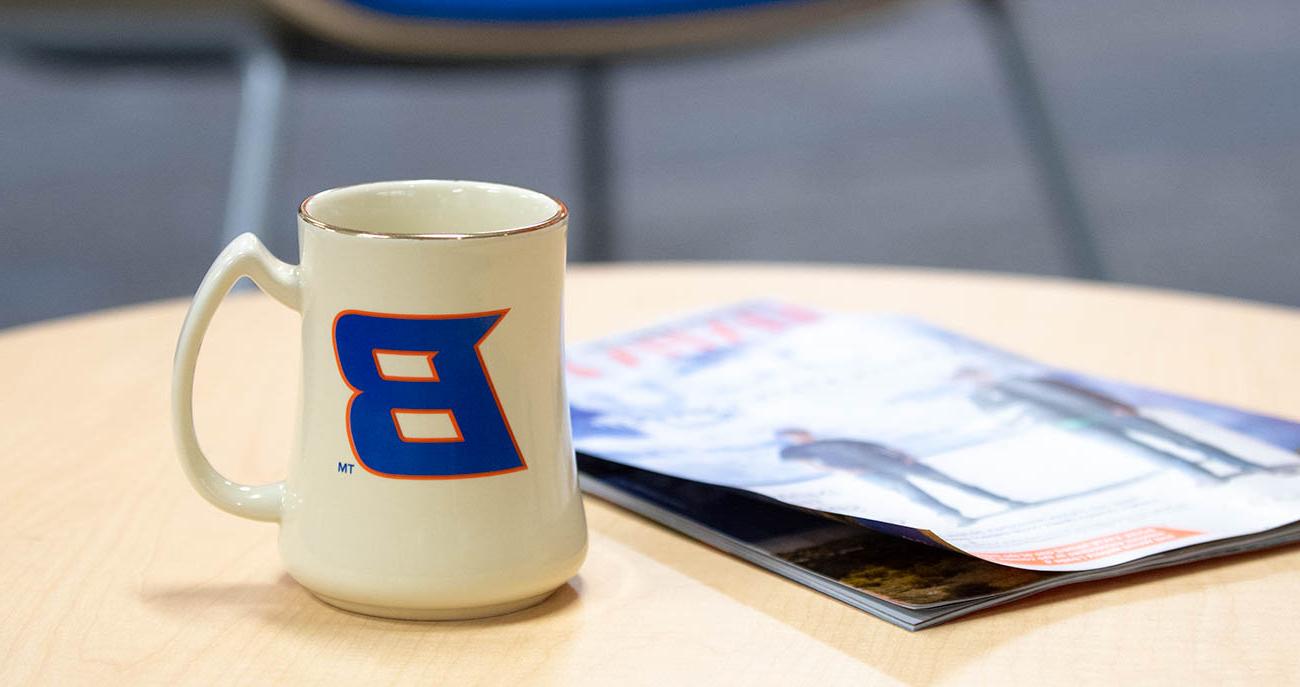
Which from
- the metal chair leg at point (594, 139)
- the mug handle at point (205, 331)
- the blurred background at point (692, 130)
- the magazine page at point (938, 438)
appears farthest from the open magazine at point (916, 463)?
the metal chair leg at point (594, 139)

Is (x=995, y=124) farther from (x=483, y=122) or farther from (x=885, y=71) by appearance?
(x=483, y=122)

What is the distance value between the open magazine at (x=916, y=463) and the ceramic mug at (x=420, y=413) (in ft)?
0.22

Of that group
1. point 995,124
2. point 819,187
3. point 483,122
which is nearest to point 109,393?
point 819,187

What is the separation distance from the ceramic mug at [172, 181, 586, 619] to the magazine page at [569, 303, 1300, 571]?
0.23 feet

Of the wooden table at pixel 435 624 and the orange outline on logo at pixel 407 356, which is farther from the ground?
the orange outline on logo at pixel 407 356

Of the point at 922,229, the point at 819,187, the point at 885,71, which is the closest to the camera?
the point at 922,229

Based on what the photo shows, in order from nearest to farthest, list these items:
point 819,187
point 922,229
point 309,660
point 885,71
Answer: point 309,660 → point 922,229 → point 819,187 → point 885,71

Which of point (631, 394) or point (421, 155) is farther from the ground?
point (631, 394)

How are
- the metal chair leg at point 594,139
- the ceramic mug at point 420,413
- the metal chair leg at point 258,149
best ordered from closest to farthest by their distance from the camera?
the ceramic mug at point 420,413 → the metal chair leg at point 258,149 → the metal chair leg at point 594,139

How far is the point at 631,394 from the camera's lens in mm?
427

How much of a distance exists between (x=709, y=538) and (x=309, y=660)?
0.11 m

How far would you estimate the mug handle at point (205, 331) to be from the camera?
0.28 meters

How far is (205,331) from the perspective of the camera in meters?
0.29

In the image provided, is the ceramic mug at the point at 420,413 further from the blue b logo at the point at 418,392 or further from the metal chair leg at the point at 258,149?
the metal chair leg at the point at 258,149
